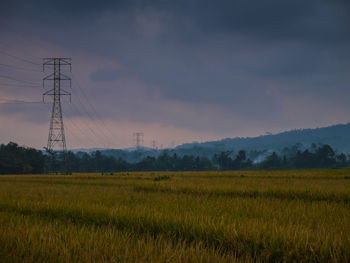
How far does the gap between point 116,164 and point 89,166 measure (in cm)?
1605

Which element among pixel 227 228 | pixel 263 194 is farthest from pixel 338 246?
pixel 263 194

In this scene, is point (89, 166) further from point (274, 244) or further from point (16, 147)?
point (274, 244)

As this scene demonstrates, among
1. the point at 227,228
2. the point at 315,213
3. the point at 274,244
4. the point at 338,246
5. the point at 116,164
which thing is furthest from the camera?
the point at 116,164

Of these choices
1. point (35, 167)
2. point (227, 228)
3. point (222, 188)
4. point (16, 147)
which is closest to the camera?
point (227, 228)

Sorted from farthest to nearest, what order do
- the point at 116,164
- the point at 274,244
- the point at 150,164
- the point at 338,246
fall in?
1. the point at 150,164
2. the point at 116,164
3. the point at 274,244
4. the point at 338,246

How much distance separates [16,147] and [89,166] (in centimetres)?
3947

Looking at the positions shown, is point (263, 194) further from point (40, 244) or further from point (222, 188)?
point (40, 244)

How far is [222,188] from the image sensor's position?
9117 mm

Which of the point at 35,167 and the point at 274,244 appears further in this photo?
the point at 35,167

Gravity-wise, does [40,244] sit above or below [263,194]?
above

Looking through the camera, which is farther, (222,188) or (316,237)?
(222,188)

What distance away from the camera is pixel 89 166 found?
134m

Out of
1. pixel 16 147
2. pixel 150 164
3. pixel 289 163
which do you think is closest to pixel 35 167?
pixel 16 147

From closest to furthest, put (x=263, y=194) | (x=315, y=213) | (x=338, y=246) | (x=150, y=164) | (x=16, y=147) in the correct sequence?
1. (x=338, y=246)
2. (x=315, y=213)
3. (x=263, y=194)
4. (x=16, y=147)
5. (x=150, y=164)
